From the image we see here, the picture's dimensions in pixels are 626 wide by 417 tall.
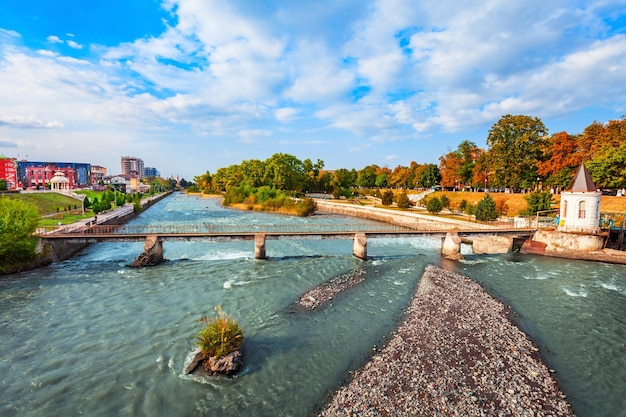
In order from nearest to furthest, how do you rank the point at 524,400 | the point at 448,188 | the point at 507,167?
the point at 524,400, the point at 507,167, the point at 448,188

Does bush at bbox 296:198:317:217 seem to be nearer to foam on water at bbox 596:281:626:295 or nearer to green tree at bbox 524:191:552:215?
green tree at bbox 524:191:552:215

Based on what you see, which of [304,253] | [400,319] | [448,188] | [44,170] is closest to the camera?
[400,319]

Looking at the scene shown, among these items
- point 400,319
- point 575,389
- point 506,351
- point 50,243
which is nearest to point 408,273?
point 400,319

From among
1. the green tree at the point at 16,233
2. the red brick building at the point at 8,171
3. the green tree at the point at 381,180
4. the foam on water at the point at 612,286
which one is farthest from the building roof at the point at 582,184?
the red brick building at the point at 8,171

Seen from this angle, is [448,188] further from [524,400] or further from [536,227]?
[524,400]

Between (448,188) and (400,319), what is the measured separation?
99.0 metres

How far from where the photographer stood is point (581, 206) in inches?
1411

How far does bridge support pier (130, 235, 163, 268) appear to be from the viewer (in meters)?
30.3

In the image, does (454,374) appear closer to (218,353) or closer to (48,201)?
(218,353)

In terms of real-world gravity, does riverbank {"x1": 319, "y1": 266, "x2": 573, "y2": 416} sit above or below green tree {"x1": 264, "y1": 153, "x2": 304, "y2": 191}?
below

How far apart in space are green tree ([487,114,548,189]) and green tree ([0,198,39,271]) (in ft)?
247

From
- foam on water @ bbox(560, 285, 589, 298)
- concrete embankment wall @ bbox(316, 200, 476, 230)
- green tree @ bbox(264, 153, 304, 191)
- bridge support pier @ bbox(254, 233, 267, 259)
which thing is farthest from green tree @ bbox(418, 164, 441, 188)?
bridge support pier @ bbox(254, 233, 267, 259)

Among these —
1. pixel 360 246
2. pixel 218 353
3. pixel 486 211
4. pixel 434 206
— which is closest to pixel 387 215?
pixel 434 206

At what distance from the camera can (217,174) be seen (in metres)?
163
